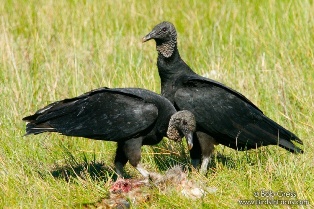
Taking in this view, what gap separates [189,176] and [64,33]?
3205 millimetres

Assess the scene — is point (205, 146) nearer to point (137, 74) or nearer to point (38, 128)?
point (38, 128)

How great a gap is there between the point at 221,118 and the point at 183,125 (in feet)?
1.23

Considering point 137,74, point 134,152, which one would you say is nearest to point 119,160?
point 134,152

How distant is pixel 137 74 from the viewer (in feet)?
19.9

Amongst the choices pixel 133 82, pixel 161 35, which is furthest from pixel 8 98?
pixel 161 35

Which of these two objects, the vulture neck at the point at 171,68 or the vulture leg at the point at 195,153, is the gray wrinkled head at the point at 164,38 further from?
the vulture leg at the point at 195,153

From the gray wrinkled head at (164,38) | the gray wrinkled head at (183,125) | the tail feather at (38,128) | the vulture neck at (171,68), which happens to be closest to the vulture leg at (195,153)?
the gray wrinkled head at (183,125)

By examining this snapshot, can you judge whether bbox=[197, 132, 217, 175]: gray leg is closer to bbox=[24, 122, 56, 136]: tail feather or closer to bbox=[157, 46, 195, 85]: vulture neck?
bbox=[157, 46, 195, 85]: vulture neck

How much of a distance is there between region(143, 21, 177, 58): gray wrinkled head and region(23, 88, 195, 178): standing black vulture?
1.98 ft

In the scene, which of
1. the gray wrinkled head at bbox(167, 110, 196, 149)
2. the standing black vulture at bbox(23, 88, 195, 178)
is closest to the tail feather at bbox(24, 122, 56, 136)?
the standing black vulture at bbox(23, 88, 195, 178)

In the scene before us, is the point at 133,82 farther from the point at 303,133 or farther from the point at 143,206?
the point at 143,206

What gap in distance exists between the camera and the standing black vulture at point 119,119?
4324 millimetres

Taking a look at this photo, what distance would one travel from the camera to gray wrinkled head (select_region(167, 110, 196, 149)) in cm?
447

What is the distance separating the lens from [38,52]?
6.65 metres
